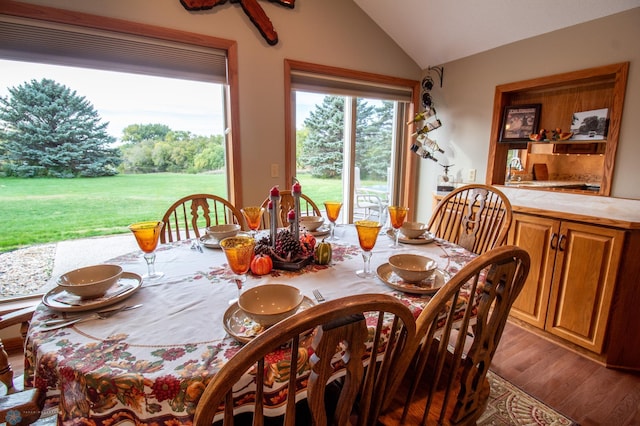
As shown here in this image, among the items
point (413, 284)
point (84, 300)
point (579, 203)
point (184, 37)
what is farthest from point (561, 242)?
point (184, 37)

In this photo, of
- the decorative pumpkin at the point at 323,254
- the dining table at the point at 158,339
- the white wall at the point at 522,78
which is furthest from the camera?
the white wall at the point at 522,78

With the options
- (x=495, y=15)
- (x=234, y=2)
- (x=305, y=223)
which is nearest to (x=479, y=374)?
(x=305, y=223)

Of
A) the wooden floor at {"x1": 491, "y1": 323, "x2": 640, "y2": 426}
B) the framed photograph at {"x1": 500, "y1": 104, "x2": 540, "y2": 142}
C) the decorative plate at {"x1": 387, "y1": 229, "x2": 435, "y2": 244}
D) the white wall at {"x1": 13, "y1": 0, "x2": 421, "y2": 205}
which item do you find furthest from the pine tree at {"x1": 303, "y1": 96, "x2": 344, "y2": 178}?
the wooden floor at {"x1": 491, "y1": 323, "x2": 640, "y2": 426}

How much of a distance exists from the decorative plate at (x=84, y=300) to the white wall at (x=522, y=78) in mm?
2673

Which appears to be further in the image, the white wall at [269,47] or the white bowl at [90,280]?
the white wall at [269,47]

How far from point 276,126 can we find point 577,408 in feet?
8.24

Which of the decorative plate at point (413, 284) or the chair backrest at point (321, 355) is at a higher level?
the chair backrest at point (321, 355)

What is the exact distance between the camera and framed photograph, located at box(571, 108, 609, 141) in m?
2.07

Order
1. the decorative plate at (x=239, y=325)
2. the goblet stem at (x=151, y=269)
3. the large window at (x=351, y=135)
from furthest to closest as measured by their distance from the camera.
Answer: the large window at (x=351, y=135) → the goblet stem at (x=151, y=269) → the decorative plate at (x=239, y=325)

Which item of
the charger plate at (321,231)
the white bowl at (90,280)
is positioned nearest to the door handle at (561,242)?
the charger plate at (321,231)

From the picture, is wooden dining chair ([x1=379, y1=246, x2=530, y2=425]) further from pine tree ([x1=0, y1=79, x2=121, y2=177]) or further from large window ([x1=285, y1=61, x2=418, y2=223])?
pine tree ([x1=0, y1=79, x2=121, y2=177])

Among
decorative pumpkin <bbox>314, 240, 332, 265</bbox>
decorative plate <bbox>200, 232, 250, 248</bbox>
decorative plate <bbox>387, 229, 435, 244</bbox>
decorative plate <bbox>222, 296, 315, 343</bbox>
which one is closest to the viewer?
decorative plate <bbox>222, 296, 315, 343</bbox>

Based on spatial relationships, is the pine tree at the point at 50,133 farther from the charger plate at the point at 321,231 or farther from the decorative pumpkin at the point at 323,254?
the decorative pumpkin at the point at 323,254

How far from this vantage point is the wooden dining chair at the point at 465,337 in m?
0.65
